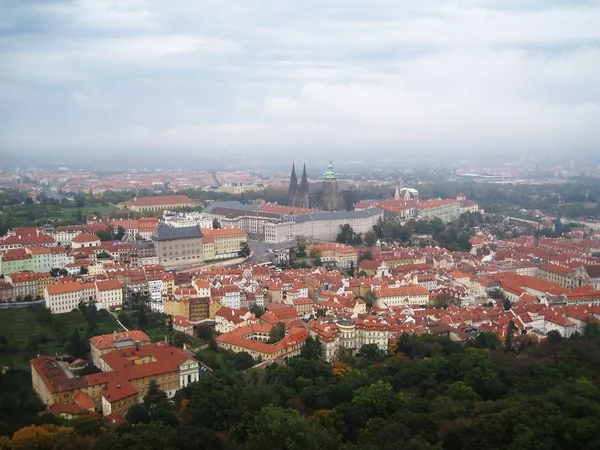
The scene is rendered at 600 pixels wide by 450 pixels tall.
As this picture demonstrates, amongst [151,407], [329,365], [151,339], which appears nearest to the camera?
[151,407]

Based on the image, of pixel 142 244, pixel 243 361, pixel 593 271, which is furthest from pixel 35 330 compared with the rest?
pixel 593 271

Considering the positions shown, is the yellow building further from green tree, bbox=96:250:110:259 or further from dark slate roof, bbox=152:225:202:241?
green tree, bbox=96:250:110:259

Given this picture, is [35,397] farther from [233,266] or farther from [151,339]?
[233,266]

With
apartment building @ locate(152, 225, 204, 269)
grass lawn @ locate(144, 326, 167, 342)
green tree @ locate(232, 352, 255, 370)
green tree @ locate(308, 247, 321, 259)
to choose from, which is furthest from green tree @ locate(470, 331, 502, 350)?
apartment building @ locate(152, 225, 204, 269)

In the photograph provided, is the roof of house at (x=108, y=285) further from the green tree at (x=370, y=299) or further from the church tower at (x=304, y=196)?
the church tower at (x=304, y=196)

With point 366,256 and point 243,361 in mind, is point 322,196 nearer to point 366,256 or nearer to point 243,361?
point 366,256

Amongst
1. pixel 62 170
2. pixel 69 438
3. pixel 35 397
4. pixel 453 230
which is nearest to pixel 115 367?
pixel 35 397
